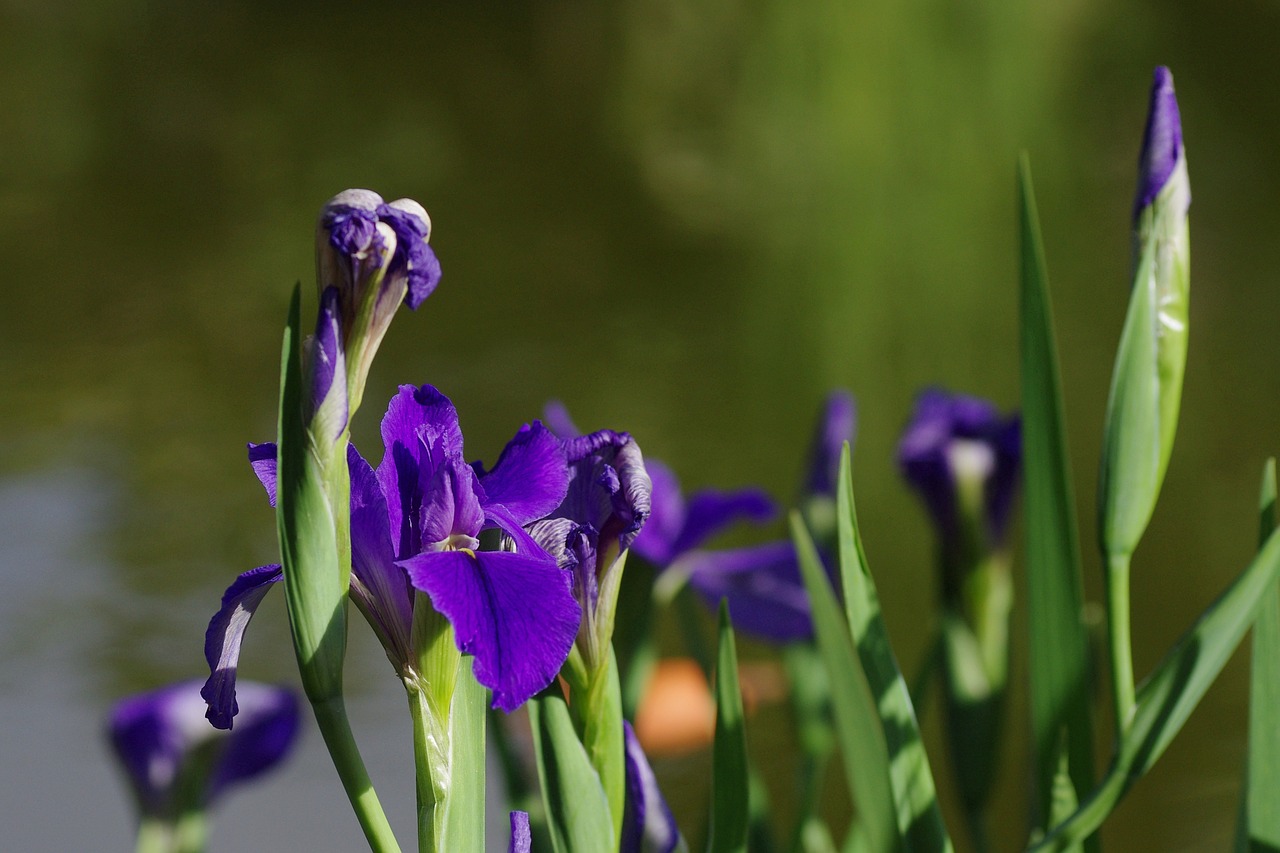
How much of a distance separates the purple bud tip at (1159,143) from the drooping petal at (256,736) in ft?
0.75

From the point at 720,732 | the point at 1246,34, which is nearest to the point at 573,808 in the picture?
the point at 720,732

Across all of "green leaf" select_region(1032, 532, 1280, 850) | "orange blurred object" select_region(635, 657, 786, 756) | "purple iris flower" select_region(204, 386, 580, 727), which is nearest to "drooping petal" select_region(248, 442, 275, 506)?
"purple iris flower" select_region(204, 386, 580, 727)

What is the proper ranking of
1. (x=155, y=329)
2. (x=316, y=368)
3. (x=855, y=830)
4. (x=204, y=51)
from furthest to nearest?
1. (x=204, y=51)
2. (x=155, y=329)
3. (x=855, y=830)
4. (x=316, y=368)

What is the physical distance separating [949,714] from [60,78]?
1691 millimetres

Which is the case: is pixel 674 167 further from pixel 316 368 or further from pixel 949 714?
pixel 316 368

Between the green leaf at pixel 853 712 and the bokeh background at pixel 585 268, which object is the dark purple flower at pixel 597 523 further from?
the bokeh background at pixel 585 268

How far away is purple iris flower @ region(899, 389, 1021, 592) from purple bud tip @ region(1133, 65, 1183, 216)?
0.49ft

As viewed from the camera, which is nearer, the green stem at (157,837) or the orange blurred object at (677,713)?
the green stem at (157,837)

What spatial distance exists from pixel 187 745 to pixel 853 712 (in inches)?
7.2

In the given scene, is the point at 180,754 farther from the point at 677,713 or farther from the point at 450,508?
the point at 677,713

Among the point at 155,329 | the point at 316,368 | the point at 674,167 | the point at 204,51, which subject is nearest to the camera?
the point at 316,368

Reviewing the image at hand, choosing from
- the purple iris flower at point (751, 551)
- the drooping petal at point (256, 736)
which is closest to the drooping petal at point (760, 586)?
the purple iris flower at point (751, 551)

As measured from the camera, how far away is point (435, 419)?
6.9 inches

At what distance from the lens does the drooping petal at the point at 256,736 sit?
304mm
